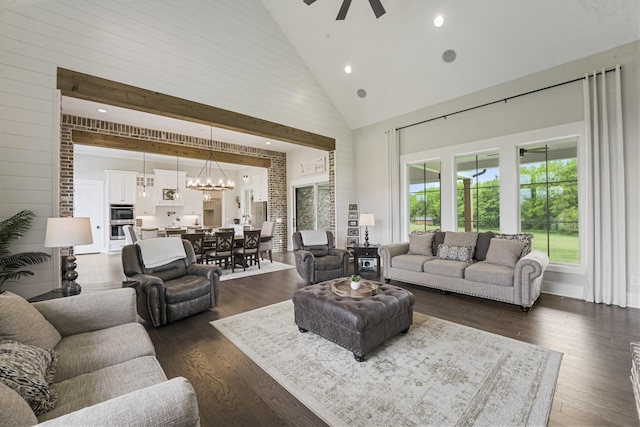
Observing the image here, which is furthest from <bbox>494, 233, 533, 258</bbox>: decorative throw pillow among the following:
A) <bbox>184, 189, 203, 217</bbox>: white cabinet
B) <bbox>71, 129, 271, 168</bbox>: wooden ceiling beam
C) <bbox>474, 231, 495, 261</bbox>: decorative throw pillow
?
<bbox>184, 189, 203, 217</bbox>: white cabinet

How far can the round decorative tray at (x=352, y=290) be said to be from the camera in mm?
2758

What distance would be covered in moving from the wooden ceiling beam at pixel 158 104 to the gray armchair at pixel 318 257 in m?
2.18

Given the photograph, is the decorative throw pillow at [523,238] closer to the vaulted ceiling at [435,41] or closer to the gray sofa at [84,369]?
the vaulted ceiling at [435,41]

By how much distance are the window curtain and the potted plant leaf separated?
709 cm

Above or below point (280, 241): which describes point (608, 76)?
above

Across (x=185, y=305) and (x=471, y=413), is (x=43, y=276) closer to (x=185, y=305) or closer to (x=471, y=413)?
(x=185, y=305)

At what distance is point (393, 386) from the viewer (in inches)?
79.7

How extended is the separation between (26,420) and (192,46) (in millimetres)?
4922

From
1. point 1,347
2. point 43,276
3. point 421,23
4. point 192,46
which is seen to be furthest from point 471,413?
point 192,46

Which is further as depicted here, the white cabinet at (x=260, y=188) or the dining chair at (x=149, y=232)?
the white cabinet at (x=260, y=188)

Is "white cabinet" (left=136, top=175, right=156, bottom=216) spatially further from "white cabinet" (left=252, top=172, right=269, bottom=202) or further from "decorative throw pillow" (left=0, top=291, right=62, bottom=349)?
"decorative throw pillow" (left=0, top=291, right=62, bottom=349)

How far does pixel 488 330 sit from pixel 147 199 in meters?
10.0

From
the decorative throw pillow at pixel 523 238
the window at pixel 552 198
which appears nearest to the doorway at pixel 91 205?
the decorative throw pillow at pixel 523 238

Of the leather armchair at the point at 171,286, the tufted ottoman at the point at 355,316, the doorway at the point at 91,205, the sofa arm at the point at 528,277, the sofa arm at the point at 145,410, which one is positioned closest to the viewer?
the sofa arm at the point at 145,410
